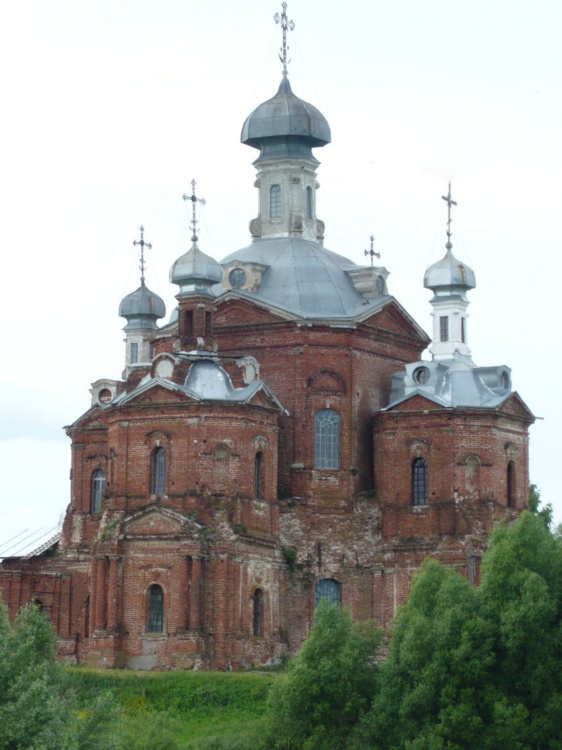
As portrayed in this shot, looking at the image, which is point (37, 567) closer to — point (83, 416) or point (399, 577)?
point (83, 416)

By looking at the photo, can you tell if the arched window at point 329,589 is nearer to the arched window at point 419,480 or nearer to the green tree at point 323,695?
the arched window at point 419,480

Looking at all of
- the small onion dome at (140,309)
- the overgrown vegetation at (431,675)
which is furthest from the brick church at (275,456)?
the overgrown vegetation at (431,675)

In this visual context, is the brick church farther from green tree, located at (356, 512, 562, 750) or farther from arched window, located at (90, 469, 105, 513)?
green tree, located at (356, 512, 562, 750)

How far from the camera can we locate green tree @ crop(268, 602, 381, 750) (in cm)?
5578

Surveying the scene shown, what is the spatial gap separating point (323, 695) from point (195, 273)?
14.3 metres

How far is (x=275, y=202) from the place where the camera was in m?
71.4

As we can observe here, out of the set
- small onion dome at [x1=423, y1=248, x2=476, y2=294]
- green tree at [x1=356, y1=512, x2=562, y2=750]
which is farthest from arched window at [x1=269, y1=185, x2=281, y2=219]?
green tree at [x1=356, y1=512, x2=562, y2=750]

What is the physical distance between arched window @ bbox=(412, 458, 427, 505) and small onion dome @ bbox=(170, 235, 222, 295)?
7.49 metres

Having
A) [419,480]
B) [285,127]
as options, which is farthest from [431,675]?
[285,127]

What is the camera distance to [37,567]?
7119 centimetres

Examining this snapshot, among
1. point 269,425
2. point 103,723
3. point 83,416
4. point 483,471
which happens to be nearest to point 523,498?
point 483,471

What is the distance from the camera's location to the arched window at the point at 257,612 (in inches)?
2534

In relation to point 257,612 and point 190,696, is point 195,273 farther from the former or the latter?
point 190,696

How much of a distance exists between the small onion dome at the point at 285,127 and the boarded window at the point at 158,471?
11.1 metres
